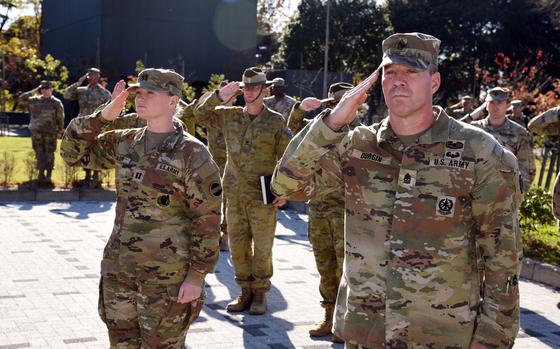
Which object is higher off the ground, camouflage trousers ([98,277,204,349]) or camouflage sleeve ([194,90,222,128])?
camouflage sleeve ([194,90,222,128])

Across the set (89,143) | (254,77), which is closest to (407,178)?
(89,143)

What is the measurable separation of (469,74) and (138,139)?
34.6 meters

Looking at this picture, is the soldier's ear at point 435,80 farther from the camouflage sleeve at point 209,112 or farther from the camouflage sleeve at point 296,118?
the camouflage sleeve at point 296,118

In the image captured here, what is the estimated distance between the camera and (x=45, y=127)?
49.9ft

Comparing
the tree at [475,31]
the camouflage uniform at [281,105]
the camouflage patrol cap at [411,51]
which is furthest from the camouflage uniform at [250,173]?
the tree at [475,31]

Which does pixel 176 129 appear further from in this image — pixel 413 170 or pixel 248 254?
pixel 248 254

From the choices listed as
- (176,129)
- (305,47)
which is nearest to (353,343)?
(176,129)

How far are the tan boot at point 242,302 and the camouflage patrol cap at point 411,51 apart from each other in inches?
175

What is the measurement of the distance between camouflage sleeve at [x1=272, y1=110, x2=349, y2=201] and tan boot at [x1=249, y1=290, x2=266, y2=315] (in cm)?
371

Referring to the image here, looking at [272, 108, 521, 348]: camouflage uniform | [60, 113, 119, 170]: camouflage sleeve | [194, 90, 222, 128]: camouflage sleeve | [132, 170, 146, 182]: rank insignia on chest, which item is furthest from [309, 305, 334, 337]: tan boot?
A: [272, 108, 521, 348]: camouflage uniform

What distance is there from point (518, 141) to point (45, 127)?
991cm

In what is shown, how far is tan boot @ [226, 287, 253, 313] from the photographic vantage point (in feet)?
23.6

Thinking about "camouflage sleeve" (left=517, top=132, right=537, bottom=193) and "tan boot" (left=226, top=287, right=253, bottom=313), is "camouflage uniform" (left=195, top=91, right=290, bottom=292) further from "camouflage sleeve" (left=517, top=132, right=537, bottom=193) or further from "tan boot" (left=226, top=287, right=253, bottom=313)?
"camouflage sleeve" (left=517, top=132, right=537, bottom=193)

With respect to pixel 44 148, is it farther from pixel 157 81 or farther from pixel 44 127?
pixel 157 81
